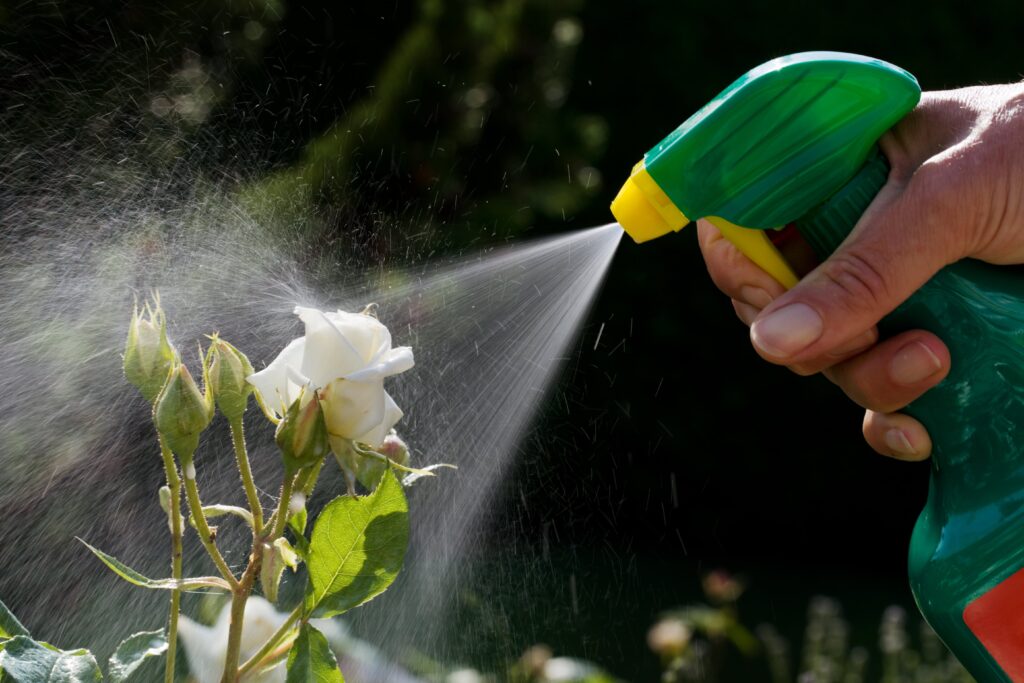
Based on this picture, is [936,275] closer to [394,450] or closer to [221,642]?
[394,450]

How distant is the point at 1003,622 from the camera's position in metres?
0.85

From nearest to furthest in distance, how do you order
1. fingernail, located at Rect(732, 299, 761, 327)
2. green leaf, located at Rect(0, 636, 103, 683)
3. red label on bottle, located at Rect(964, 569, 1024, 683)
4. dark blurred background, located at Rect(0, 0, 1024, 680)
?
green leaf, located at Rect(0, 636, 103, 683)
red label on bottle, located at Rect(964, 569, 1024, 683)
fingernail, located at Rect(732, 299, 761, 327)
dark blurred background, located at Rect(0, 0, 1024, 680)

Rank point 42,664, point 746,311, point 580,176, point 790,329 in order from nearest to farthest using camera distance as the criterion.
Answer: point 42,664 → point 790,329 → point 746,311 → point 580,176

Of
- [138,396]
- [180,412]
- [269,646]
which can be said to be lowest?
[138,396]

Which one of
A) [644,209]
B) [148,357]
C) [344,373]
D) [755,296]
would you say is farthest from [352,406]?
[755,296]

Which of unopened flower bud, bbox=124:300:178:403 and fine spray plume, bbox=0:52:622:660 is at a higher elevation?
unopened flower bud, bbox=124:300:178:403

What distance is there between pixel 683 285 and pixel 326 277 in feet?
Answer: 14.0

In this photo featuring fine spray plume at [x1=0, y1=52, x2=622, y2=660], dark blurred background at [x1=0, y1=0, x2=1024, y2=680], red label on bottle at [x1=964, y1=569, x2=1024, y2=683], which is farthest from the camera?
dark blurred background at [x1=0, y1=0, x2=1024, y2=680]

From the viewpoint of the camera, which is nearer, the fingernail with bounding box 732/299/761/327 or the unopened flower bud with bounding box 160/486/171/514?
the unopened flower bud with bounding box 160/486/171/514

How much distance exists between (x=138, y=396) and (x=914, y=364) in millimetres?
731

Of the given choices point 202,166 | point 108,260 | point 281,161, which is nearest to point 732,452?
point 281,161

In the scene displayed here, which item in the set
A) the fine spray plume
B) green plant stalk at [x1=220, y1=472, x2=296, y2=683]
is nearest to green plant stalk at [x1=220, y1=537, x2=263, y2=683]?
green plant stalk at [x1=220, y1=472, x2=296, y2=683]

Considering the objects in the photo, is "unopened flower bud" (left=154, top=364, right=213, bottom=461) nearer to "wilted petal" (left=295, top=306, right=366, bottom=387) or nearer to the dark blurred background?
"wilted petal" (left=295, top=306, right=366, bottom=387)

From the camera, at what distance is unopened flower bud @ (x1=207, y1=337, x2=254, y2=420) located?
25.0 inches
